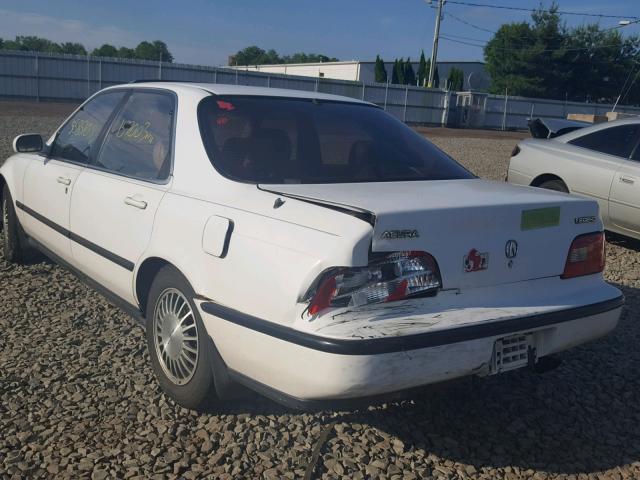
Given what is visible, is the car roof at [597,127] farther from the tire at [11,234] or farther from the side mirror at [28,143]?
the tire at [11,234]

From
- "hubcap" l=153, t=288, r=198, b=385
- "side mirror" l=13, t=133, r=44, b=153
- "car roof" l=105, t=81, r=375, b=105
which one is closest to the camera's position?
"hubcap" l=153, t=288, r=198, b=385

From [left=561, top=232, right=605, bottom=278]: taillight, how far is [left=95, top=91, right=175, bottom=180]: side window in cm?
200

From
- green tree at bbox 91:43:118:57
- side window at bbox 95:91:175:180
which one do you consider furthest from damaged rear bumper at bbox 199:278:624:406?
green tree at bbox 91:43:118:57

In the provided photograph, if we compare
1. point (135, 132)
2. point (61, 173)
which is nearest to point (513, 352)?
point (135, 132)

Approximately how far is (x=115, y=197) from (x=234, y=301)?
4.13ft

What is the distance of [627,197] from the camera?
6.62m

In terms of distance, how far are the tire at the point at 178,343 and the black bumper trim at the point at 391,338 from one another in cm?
22

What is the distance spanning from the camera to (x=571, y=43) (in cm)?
5209

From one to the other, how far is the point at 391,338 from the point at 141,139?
6.61ft

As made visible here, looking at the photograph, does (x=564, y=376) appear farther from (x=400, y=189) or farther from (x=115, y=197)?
(x=115, y=197)

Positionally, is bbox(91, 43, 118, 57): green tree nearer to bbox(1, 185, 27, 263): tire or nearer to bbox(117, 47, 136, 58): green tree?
bbox(117, 47, 136, 58): green tree

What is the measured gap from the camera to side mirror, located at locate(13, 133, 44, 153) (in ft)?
15.5

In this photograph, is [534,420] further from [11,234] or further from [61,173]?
[11,234]

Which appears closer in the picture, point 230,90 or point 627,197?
point 230,90
